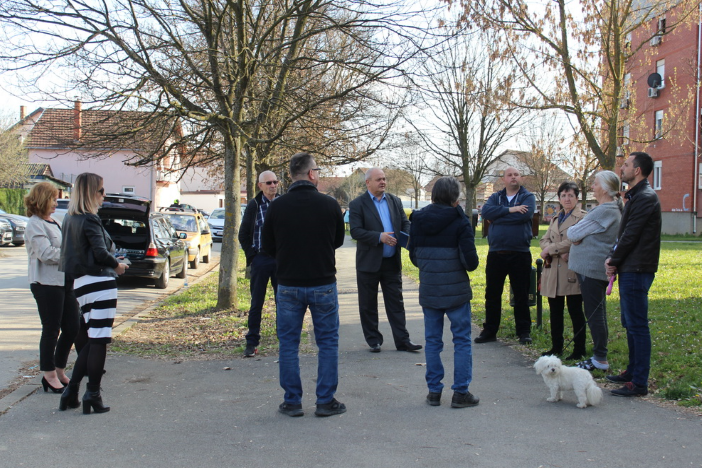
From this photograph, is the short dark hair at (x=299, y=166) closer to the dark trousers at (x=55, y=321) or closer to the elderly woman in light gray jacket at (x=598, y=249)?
the dark trousers at (x=55, y=321)

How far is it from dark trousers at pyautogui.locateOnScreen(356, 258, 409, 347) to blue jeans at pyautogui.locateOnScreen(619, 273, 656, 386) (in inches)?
103

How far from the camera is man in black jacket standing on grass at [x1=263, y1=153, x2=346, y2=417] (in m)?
4.88

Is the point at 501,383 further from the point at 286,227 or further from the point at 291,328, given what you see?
the point at 286,227

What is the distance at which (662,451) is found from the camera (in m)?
4.04

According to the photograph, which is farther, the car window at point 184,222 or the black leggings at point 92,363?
the car window at point 184,222

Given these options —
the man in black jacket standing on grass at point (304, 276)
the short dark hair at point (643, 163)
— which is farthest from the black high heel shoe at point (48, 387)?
the short dark hair at point (643, 163)

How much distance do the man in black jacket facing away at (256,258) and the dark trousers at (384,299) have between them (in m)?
1.09

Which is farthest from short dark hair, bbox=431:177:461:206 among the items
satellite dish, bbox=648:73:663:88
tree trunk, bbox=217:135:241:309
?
satellite dish, bbox=648:73:663:88

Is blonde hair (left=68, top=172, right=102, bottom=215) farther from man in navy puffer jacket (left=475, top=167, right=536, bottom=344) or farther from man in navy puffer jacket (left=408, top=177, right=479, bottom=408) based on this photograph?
man in navy puffer jacket (left=475, top=167, right=536, bottom=344)

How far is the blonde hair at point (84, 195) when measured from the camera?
498cm

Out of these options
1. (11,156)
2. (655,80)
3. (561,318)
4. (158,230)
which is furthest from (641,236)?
(11,156)

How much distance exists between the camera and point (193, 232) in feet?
63.1

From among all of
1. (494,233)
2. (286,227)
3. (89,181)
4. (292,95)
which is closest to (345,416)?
(286,227)

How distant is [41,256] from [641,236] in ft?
17.2
